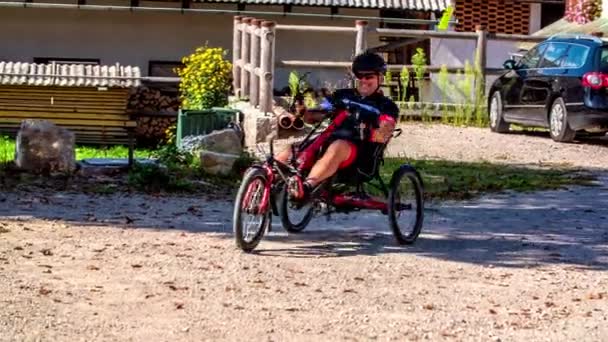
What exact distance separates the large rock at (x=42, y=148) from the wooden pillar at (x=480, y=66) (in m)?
9.88

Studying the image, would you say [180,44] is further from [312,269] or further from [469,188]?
[312,269]

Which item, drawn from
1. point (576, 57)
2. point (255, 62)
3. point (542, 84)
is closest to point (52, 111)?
point (255, 62)

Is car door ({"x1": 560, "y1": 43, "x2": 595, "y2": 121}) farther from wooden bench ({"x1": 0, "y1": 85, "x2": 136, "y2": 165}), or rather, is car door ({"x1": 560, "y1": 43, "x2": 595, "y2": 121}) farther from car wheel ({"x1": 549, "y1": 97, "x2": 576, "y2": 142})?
wooden bench ({"x1": 0, "y1": 85, "x2": 136, "y2": 165})

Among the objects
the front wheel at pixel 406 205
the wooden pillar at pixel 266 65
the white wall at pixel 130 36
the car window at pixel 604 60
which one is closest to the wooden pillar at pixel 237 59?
the wooden pillar at pixel 266 65

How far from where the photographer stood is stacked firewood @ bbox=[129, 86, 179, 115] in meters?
25.3

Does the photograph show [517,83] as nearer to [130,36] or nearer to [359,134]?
[130,36]

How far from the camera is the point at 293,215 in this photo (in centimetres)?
1094

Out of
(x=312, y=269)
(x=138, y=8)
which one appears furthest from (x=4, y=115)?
(x=312, y=269)

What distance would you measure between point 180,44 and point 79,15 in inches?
77.8

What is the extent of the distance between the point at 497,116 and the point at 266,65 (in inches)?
145

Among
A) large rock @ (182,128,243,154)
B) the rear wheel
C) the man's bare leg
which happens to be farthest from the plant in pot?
the man's bare leg

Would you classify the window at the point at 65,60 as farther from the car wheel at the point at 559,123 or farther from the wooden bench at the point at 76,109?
the car wheel at the point at 559,123

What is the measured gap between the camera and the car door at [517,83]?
69.7 ft

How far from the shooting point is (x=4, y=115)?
2486 centimetres
